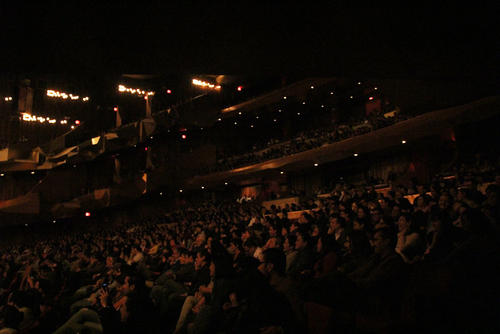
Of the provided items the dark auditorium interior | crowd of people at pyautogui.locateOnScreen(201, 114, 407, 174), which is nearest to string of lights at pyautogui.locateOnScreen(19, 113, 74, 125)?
crowd of people at pyautogui.locateOnScreen(201, 114, 407, 174)

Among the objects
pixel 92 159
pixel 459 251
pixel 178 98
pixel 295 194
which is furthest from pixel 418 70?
pixel 92 159

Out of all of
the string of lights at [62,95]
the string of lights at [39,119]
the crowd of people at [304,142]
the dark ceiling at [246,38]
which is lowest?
the dark ceiling at [246,38]

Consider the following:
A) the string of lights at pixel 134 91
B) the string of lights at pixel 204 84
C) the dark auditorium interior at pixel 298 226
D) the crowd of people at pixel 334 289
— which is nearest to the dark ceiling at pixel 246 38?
the dark auditorium interior at pixel 298 226

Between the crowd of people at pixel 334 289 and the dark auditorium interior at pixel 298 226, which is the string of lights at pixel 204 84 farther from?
the crowd of people at pixel 334 289

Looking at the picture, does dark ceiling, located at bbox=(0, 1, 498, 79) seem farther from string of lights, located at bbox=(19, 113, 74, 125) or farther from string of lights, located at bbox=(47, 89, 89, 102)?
string of lights, located at bbox=(19, 113, 74, 125)

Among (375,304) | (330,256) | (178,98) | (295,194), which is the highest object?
(178,98)

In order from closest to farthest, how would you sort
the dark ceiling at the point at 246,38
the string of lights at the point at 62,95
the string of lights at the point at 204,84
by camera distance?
the dark ceiling at the point at 246,38
the string of lights at the point at 204,84
the string of lights at the point at 62,95

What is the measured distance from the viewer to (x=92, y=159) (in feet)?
80.3

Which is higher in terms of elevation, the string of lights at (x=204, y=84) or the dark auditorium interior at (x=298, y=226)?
the string of lights at (x=204, y=84)

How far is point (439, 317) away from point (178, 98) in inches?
852

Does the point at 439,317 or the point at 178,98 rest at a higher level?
the point at 178,98

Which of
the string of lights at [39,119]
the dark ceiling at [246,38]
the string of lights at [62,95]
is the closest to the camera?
the dark ceiling at [246,38]

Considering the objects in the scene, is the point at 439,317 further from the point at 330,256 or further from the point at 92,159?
the point at 92,159

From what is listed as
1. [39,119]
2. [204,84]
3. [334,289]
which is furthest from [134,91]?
[334,289]
